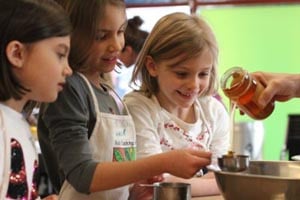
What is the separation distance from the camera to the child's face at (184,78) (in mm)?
1646

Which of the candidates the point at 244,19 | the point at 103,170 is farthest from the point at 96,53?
the point at 244,19

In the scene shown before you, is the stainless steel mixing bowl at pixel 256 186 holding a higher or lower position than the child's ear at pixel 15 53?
lower

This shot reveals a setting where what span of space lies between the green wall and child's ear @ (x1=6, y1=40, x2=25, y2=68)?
3.27 m

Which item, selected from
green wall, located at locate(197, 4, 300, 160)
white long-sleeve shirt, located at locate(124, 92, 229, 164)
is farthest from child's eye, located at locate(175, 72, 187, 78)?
green wall, located at locate(197, 4, 300, 160)

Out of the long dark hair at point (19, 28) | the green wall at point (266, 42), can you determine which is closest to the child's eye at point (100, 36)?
the long dark hair at point (19, 28)

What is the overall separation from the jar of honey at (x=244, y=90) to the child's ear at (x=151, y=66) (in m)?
0.34

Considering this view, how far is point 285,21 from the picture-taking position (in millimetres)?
4387

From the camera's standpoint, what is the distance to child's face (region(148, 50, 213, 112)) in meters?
1.65

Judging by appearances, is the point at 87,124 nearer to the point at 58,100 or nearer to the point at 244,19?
the point at 58,100

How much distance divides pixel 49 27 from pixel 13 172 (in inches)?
11.7

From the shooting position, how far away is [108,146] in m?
1.41

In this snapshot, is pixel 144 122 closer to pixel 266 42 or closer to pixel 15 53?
pixel 15 53

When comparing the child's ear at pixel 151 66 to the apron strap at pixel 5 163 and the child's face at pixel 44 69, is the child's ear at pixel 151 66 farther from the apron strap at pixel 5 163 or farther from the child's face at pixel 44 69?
the apron strap at pixel 5 163

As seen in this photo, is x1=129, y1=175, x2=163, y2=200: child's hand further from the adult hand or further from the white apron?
the adult hand
